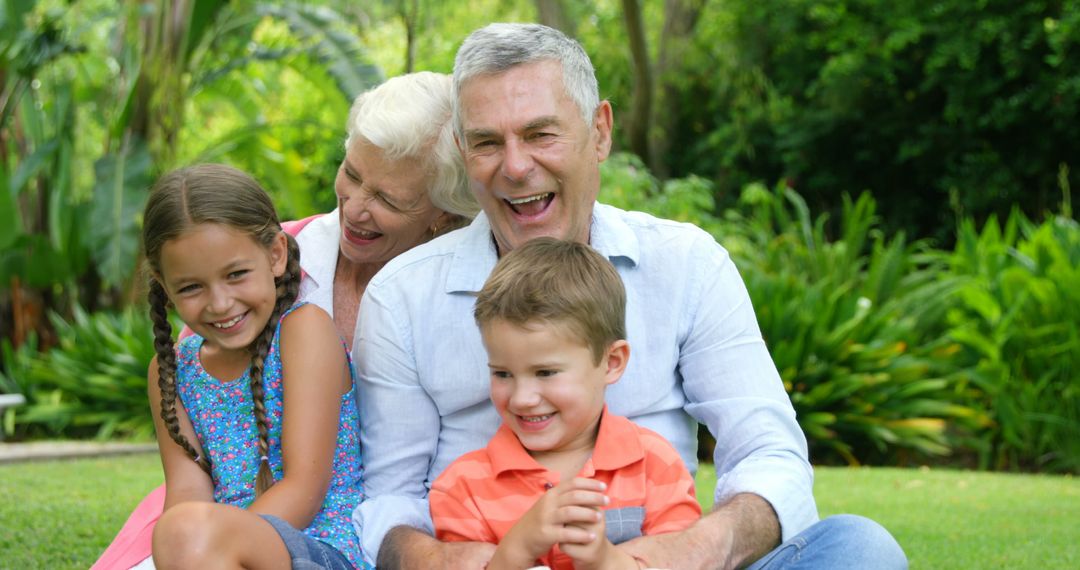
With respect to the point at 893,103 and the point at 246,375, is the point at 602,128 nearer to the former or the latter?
the point at 246,375

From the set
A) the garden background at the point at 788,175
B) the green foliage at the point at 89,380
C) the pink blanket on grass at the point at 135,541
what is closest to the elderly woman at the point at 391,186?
the pink blanket on grass at the point at 135,541

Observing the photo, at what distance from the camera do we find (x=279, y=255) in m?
2.93

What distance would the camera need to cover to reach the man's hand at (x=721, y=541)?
243cm

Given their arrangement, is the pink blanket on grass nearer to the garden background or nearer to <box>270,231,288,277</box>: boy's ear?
<box>270,231,288,277</box>: boy's ear

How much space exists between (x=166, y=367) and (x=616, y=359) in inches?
42.0

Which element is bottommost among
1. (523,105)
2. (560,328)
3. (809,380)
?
(809,380)

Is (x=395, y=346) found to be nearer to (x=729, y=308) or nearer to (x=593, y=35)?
(x=729, y=308)

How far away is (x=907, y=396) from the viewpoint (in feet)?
26.4

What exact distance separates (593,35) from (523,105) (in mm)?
14260

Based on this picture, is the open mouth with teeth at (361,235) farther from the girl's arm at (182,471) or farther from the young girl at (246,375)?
A: the girl's arm at (182,471)

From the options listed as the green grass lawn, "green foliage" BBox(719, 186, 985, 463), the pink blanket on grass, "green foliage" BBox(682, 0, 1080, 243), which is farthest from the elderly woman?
"green foliage" BBox(682, 0, 1080, 243)

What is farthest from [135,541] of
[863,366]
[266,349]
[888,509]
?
[863,366]

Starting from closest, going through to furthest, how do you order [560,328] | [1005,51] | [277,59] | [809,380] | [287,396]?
[560,328], [287,396], [809,380], [277,59], [1005,51]

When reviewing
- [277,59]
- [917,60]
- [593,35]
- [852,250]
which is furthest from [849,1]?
[277,59]
